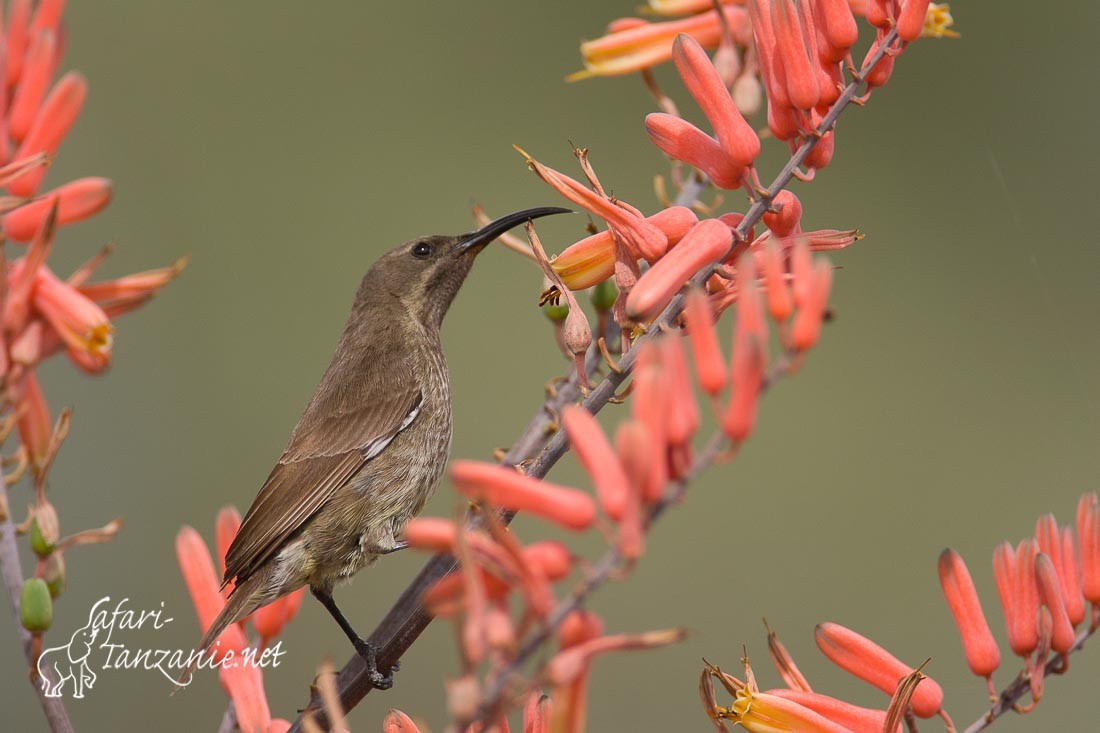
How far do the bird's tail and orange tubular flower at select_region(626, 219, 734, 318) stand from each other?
80 centimetres

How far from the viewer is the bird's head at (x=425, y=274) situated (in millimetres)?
3816

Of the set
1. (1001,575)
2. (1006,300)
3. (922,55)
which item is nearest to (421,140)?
(922,55)

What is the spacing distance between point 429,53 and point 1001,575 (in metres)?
8.30

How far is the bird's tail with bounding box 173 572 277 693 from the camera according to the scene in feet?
6.20

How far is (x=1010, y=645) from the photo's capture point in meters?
1.64

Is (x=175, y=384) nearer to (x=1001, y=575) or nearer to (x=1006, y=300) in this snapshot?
(x=1006, y=300)

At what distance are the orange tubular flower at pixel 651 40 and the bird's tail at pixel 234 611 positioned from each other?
116 cm

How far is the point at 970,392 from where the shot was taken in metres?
7.63

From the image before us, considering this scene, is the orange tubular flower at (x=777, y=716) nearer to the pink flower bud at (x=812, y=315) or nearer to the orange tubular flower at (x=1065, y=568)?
the orange tubular flower at (x=1065, y=568)

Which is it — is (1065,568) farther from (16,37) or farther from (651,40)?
(16,37)

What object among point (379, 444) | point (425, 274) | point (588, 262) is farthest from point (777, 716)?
point (425, 274)

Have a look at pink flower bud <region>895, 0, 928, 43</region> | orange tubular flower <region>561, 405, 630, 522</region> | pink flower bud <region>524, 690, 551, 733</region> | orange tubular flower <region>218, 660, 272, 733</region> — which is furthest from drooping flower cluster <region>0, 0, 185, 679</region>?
pink flower bud <region>895, 0, 928, 43</region>

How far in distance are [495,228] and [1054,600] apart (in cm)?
207

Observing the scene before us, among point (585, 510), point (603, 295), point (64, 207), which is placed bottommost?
point (585, 510)
